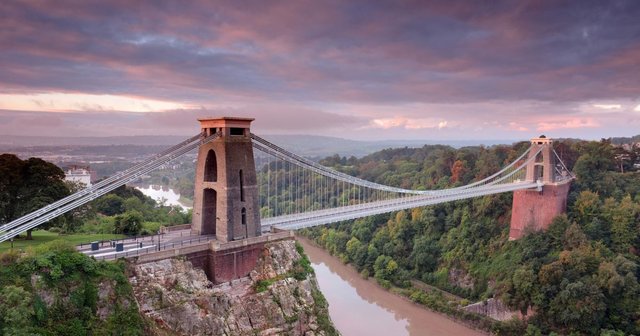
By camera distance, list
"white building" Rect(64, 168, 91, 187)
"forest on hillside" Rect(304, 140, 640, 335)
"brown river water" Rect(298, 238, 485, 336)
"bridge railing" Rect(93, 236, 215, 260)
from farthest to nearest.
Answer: "white building" Rect(64, 168, 91, 187), "brown river water" Rect(298, 238, 485, 336), "forest on hillside" Rect(304, 140, 640, 335), "bridge railing" Rect(93, 236, 215, 260)

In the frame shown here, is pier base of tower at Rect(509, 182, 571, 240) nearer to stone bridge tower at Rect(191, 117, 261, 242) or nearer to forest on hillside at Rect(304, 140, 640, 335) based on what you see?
A: forest on hillside at Rect(304, 140, 640, 335)

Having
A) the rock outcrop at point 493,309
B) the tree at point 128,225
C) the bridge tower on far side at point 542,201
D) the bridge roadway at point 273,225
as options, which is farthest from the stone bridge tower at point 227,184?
the bridge tower on far side at point 542,201

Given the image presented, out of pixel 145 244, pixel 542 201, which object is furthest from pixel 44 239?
pixel 542 201

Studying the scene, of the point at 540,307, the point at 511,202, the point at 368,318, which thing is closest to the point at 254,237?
the point at 368,318

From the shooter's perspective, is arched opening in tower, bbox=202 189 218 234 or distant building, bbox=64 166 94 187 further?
distant building, bbox=64 166 94 187

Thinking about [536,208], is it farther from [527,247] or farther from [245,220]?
[245,220]

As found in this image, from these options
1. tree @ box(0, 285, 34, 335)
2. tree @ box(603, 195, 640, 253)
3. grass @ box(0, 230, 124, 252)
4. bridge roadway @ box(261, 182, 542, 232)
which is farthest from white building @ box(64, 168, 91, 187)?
tree @ box(603, 195, 640, 253)
